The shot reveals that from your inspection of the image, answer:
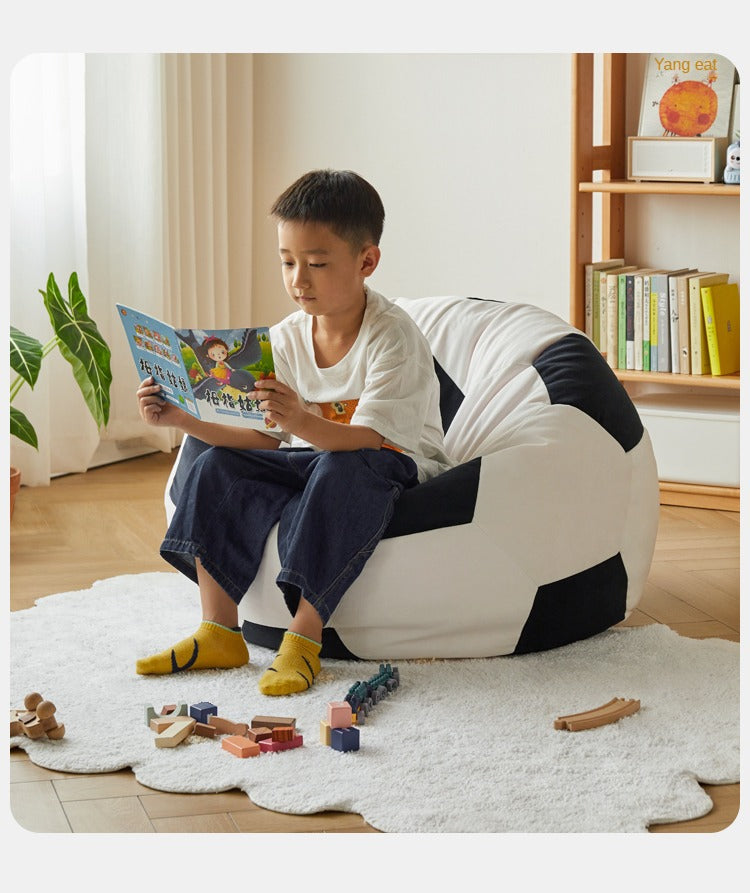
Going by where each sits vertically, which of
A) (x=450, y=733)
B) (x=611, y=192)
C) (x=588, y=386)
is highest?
(x=611, y=192)

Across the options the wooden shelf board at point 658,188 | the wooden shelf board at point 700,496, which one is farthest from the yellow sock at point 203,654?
the wooden shelf board at point 658,188

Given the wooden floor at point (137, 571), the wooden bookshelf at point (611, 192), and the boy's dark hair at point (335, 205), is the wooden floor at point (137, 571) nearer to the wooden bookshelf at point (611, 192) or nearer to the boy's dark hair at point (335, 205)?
the wooden bookshelf at point (611, 192)

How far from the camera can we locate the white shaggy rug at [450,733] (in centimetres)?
159

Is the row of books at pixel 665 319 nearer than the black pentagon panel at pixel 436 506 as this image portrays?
No

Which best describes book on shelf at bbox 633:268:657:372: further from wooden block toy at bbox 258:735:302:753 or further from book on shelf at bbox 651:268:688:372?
wooden block toy at bbox 258:735:302:753

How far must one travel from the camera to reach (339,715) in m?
1.77

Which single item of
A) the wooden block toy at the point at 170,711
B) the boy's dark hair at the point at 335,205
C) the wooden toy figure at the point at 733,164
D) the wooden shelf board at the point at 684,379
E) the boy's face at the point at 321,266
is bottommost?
the wooden block toy at the point at 170,711

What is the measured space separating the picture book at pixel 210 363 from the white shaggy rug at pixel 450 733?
1.40 ft

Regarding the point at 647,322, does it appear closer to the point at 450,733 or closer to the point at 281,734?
the point at 450,733

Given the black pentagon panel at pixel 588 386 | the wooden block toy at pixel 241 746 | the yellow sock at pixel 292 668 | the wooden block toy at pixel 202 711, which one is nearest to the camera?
the wooden block toy at pixel 241 746

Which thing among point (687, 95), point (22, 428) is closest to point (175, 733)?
point (22, 428)

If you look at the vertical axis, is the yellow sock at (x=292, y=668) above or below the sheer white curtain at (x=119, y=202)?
below

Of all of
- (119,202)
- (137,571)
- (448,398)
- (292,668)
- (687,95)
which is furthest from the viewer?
(119,202)

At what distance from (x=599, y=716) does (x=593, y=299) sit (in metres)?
1.76
